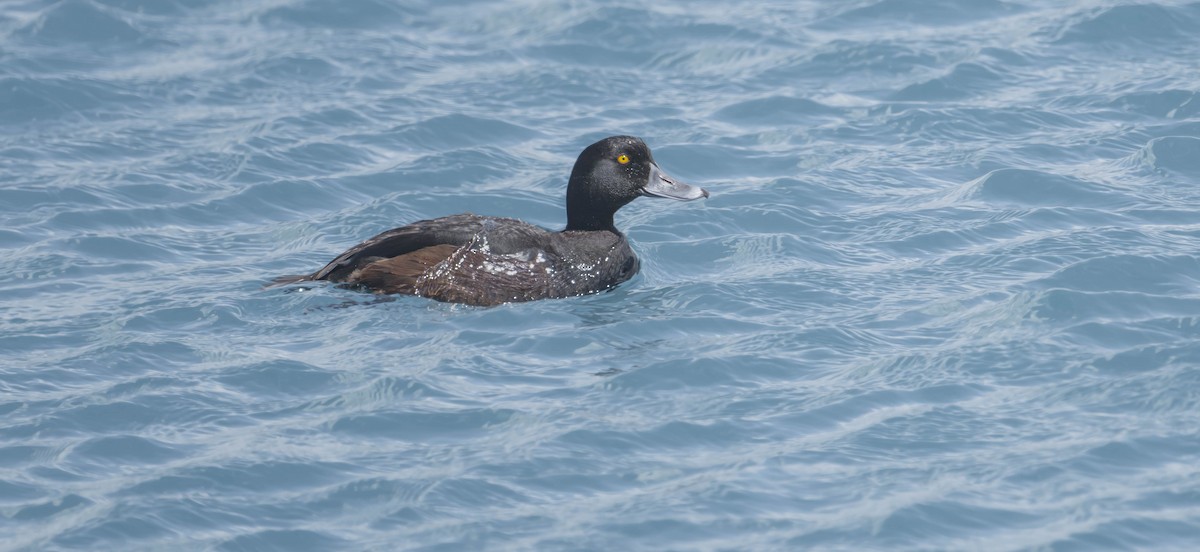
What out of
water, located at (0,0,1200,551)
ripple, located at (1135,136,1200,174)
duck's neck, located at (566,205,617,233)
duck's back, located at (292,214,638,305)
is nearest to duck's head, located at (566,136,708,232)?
duck's neck, located at (566,205,617,233)

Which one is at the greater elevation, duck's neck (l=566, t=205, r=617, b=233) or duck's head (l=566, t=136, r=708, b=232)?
duck's head (l=566, t=136, r=708, b=232)

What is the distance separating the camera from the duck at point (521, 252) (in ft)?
31.4

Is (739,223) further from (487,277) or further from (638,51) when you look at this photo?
(638,51)

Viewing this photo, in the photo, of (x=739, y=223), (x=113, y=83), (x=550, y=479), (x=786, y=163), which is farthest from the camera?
(x=113, y=83)

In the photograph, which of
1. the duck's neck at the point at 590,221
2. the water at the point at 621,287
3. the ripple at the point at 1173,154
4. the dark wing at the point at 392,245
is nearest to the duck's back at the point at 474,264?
the dark wing at the point at 392,245

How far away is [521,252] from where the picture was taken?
32.1 ft

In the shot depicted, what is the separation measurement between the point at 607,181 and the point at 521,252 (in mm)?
873

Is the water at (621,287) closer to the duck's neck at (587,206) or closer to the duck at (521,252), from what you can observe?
the duck at (521,252)

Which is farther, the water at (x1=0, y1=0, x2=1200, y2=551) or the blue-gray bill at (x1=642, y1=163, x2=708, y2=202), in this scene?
the blue-gray bill at (x1=642, y1=163, x2=708, y2=202)

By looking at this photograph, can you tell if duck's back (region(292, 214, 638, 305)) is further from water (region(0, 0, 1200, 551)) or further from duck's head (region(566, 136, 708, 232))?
duck's head (region(566, 136, 708, 232))

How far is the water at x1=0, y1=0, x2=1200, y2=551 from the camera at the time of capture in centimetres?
703

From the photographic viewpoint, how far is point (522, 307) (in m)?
9.52

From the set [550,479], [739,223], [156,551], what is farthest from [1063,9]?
[156,551]

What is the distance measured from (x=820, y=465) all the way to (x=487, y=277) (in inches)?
116
